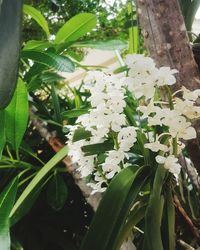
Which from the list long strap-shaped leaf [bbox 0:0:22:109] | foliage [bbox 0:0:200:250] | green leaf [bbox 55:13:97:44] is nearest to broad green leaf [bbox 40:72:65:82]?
foliage [bbox 0:0:200:250]

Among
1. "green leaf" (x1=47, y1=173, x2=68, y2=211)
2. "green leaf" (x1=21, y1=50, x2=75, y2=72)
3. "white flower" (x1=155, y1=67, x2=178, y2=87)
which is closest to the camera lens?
"white flower" (x1=155, y1=67, x2=178, y2=87)

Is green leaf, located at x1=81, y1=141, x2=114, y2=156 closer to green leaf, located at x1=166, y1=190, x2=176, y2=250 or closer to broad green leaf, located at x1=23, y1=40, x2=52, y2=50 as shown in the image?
green leaf, located at x1=166, y1=190, x2=176, y2=250

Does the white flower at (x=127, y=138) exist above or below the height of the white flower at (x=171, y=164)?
above

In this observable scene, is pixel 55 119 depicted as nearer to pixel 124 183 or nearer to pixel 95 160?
pixel 95 160

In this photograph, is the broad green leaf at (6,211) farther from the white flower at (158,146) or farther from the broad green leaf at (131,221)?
the white flower at (158,146)

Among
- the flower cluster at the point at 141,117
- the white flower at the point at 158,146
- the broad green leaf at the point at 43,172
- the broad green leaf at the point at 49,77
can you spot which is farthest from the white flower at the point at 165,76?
the broad green leaf at the point at 49,77

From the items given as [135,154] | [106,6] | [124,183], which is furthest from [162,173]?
[106,6]
